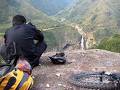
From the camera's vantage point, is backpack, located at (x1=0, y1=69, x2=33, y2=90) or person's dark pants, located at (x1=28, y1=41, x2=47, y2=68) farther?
person's dark pants, located at (x1=28, y1=41, x2=47, y2=68)

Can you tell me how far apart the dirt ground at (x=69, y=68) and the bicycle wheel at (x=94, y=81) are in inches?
6.7

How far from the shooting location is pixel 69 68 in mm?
11828

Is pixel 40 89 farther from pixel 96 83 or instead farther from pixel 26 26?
pixel 26 26

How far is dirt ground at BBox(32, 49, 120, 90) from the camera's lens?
10016 mm

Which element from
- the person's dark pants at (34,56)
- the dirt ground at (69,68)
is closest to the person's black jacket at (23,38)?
the person's dark pants at (34,56)

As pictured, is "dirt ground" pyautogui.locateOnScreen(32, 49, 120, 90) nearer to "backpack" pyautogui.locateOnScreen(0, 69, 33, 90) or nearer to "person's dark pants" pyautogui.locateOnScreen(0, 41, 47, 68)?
"person's dark pants" pyautogui.locateOnScreen(0, 41, 47, 68)

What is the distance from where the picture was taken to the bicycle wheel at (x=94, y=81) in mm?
9453

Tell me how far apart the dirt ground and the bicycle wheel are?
17 centimetres

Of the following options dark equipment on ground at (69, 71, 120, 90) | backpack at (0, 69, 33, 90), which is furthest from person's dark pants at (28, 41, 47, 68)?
backpack at (0, 69, 33, 90)

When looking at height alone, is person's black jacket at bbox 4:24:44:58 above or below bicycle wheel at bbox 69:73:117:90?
above

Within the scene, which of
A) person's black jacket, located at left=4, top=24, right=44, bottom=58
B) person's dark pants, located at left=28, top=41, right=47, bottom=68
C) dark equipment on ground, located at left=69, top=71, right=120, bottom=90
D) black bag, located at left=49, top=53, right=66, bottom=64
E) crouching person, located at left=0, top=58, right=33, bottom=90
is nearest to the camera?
crouching person, located at left=0, top=58, right=33, bottom=90

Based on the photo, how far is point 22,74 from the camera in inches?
353

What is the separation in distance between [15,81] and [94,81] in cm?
231

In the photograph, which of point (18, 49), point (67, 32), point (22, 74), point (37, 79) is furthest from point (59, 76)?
point (67, 32)
